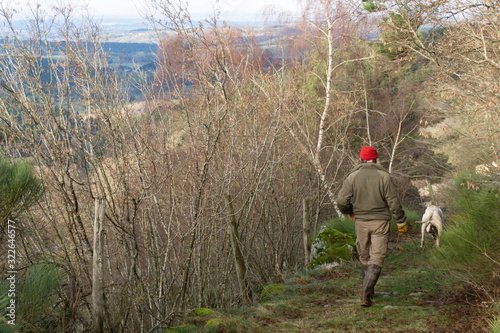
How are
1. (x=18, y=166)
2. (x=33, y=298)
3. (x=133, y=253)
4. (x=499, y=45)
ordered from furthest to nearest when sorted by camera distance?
1. (x=499, y=45)
2. (x=133, y=253)
3. (x=18, y=166)
4. (x=33, y=298)

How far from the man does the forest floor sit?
0.43 meters

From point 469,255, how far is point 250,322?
255 cm

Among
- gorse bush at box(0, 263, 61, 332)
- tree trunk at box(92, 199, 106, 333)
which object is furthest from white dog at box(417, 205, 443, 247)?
gorse bush at box(0, 263, 61, 332)

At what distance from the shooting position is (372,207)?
4.70 meters

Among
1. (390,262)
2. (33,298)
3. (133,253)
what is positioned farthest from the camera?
(390,262)

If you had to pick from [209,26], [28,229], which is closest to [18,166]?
[28,229]

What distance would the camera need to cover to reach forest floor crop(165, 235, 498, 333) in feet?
13.3

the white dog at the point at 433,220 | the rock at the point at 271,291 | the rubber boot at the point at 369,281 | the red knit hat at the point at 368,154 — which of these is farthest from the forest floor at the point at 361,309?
the red knit hat at the point at 368,154

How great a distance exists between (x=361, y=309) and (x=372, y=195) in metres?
1.31

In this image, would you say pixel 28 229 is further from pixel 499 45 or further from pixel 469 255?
pixel 499 45

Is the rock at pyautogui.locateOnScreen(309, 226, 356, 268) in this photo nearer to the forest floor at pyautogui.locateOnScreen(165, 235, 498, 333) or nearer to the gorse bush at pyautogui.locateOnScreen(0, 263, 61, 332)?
the forest floor at pyautogui.locateOnScreen(165, 235, 498, 333)

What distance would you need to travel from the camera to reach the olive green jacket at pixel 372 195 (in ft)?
15.2

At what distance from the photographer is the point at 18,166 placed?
4207 millimetres

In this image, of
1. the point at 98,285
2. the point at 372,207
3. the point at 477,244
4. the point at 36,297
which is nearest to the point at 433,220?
the point at 477,244
